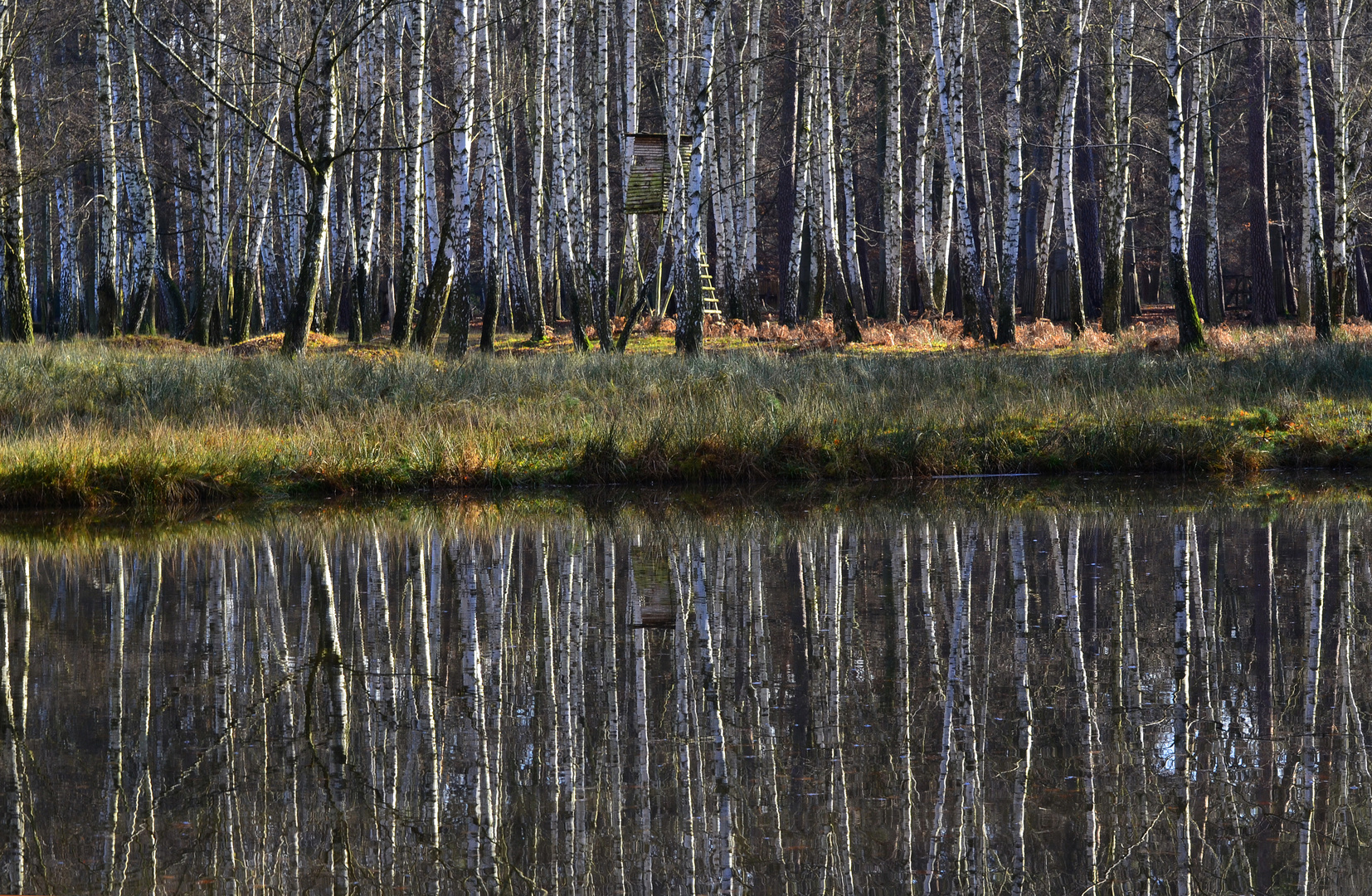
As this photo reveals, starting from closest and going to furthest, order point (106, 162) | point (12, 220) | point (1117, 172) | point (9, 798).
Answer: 1. point (9, 798)
2. point (12, 220)
3. point (106, 162)
4. point (1117, 172)

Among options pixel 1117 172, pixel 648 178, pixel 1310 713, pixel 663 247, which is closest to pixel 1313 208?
pixel 1117 172

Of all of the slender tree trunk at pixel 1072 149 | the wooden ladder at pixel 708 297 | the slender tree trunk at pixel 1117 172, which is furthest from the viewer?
the wooden ladder at pixel 708 297

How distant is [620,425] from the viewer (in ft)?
43.5

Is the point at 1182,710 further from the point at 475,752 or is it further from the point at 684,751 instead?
the point at 475,752

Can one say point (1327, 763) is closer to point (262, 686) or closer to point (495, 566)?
point (262, 686)

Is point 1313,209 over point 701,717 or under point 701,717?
over

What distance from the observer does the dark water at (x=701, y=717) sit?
3773 millimetres

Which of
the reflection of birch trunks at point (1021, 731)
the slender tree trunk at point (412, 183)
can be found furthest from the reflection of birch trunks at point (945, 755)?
the slender tree trunk at point (412, 183)

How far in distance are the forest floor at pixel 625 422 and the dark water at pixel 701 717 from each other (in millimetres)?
3342

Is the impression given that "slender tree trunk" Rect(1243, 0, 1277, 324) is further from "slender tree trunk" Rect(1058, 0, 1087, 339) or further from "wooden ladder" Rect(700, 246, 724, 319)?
"wooden ladder" Rect(700, 246, 724, 319)

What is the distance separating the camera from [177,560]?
351 inches

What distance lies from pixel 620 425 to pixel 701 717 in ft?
27.3

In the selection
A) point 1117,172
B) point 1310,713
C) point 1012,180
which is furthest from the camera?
point 1117,172

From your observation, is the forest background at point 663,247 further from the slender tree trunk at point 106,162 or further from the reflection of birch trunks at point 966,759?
the reflection of birch trunks at point 966,759
